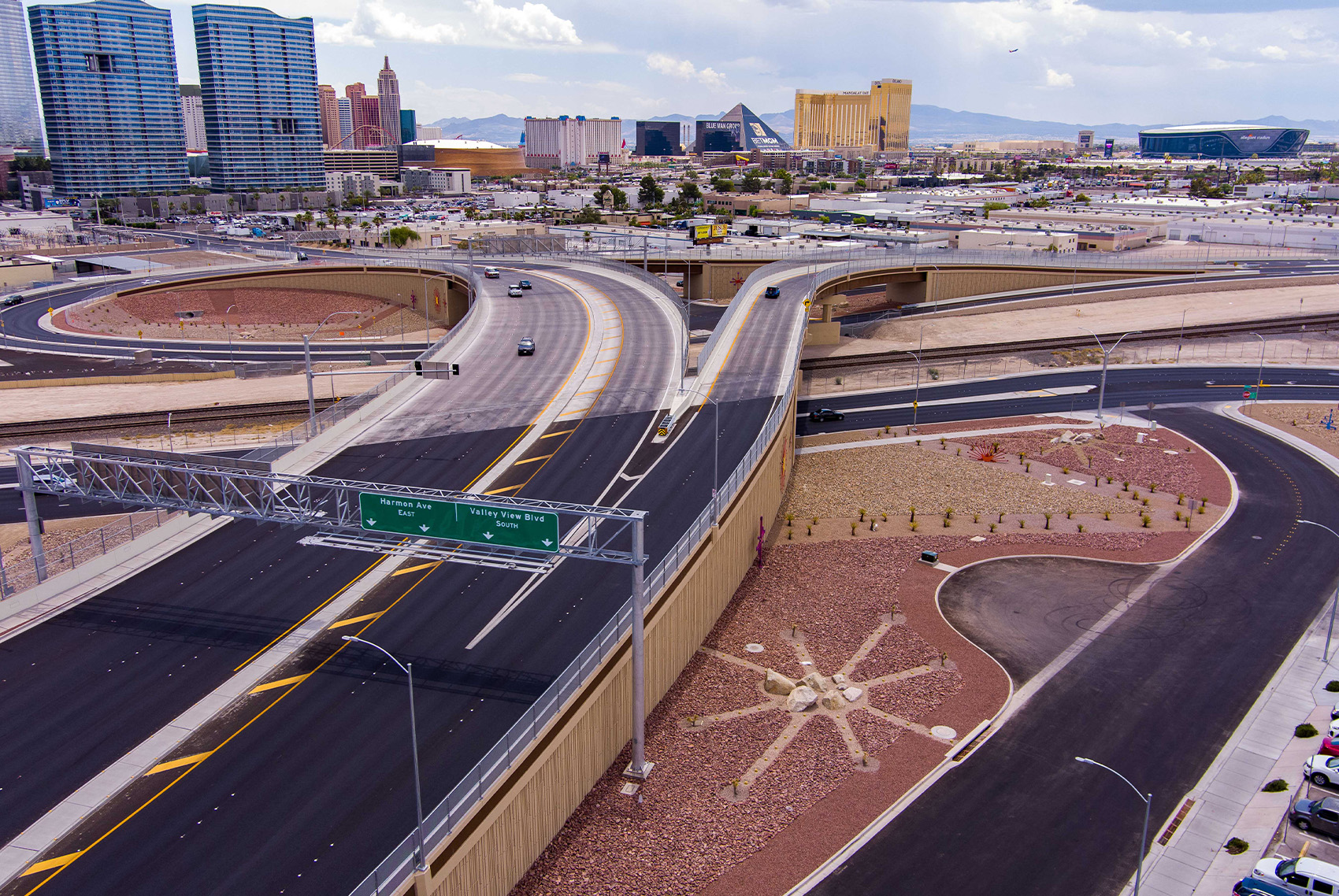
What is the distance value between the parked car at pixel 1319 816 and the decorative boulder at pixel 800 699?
572 inches

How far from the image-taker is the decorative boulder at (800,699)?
33.1 metres

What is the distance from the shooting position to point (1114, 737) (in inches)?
1241

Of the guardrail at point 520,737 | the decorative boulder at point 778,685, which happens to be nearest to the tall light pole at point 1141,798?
the decorative boulder at point 778,685

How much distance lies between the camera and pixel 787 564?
150ft

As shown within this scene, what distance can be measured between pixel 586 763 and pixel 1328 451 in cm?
5830

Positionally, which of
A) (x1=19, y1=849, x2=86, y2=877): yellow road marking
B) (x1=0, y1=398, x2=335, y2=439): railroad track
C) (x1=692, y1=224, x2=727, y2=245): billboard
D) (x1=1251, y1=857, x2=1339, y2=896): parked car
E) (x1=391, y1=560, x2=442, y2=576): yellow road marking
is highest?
(x1=692, y1=224, x2=727, y2=245): billboard

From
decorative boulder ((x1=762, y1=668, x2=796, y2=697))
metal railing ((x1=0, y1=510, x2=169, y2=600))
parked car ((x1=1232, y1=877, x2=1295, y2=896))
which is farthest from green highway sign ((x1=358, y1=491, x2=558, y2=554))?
parked car ((x1=1232, y1=877, x2=1295, y2=896))

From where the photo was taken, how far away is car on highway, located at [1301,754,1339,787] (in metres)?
28.5

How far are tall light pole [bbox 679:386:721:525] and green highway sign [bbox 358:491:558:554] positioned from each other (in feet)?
33.0

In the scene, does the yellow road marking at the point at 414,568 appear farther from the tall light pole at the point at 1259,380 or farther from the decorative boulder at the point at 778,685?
the tall light pole at the point at 1259,380

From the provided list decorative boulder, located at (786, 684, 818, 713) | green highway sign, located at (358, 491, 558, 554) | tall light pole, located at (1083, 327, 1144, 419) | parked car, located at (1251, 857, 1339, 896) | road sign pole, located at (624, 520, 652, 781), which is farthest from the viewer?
tall light pole, located at (1083, 327, 1144, 419)

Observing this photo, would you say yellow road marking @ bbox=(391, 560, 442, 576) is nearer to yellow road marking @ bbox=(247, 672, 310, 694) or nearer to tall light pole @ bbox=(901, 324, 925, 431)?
yellow road marking @ bbox=(247, 672, 310, 694)

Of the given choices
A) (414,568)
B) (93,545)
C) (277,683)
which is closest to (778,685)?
(414,568)

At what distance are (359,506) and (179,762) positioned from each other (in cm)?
904
